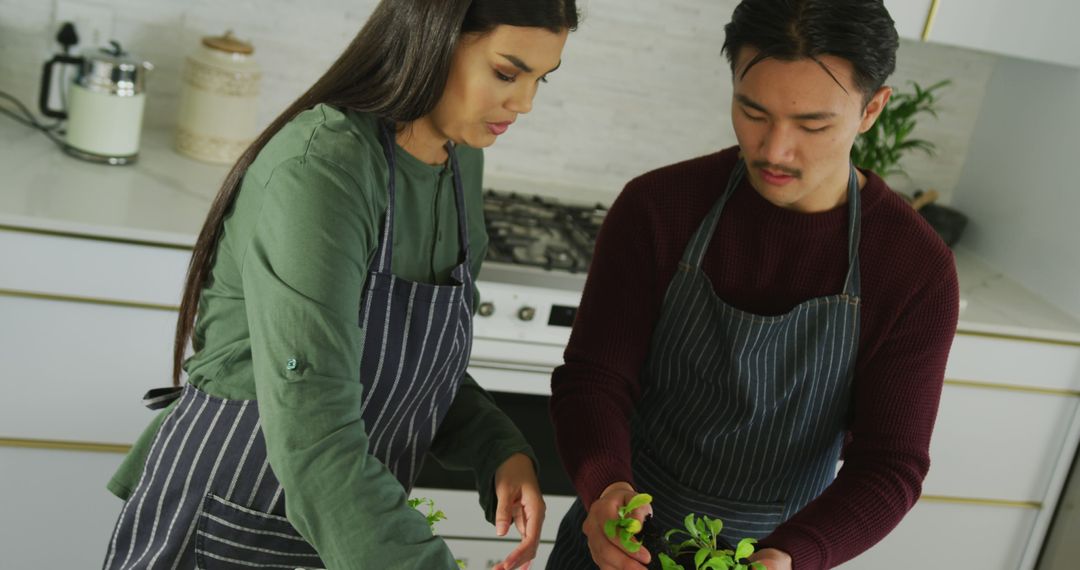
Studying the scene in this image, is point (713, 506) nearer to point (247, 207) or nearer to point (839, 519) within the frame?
point (839, 519)

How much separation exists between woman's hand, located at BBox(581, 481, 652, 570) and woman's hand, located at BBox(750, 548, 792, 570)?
130 millimetres

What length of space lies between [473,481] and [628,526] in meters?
1.36

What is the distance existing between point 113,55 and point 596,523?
5.52ft

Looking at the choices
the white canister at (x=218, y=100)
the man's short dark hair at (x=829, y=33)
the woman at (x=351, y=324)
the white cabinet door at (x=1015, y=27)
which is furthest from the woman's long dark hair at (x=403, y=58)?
the white cabinet door at (x=1015, y=27)

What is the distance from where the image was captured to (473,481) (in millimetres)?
2535

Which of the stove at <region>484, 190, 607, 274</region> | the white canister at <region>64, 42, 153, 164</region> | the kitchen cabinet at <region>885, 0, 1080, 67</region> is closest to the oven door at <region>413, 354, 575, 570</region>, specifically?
the stove at <region>484, 190, 607, 274</region>

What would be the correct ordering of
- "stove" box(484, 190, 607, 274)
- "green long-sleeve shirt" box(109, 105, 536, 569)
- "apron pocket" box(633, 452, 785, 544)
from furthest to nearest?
1. "stove" box(484, 190, 607, 274)
2. "apron pocket" box(633, 452, 785, 544)
3. "green long-sleeve shirt" box(109, 105, 536, 569)

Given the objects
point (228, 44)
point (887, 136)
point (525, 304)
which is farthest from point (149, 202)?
point (887, 136)

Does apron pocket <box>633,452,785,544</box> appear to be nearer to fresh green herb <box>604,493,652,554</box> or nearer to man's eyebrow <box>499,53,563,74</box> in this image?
fresh green herb <box>604,493,652,554</box>

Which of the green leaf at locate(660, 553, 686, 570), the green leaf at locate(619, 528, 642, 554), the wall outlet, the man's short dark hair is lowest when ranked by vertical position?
the green leaf at locate(619, 528, 642, 554)

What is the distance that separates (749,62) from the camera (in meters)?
1.34

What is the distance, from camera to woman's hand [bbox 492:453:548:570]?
1.31 meters

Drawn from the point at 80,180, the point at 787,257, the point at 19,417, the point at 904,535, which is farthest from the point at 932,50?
the point at 19,417

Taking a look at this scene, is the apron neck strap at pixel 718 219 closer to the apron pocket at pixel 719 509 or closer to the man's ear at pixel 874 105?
the man's ear at pixel 874 105
